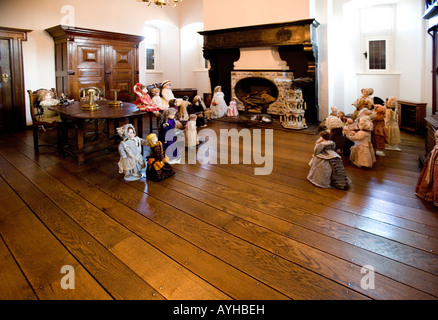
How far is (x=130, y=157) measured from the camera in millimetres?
3330

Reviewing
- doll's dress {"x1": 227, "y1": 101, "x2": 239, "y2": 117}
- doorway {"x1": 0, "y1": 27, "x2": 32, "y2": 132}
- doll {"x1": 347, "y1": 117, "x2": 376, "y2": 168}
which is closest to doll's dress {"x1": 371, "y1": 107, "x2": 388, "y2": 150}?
doll {"x1": 347, "y1": 117, "x2": 376, "y2": 168}

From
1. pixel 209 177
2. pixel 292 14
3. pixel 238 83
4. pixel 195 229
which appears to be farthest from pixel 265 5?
pixel 195 229

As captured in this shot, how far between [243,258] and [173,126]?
2464mm

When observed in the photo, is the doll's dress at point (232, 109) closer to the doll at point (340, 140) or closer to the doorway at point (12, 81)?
the doll at point (340, 140)

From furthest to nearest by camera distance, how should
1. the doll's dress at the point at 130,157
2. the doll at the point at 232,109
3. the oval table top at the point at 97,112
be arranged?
the doll at the point at 232,109, the oval table top at the point at 97,112, the doll's dress at the point at 130,157

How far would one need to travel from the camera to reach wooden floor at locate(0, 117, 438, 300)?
1698 mm

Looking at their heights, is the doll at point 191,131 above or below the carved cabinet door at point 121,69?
below

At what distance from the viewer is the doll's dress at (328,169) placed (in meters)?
3.03

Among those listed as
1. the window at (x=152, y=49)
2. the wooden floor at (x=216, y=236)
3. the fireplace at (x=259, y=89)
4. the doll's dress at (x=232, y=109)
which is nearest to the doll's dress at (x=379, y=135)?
the wooden floor at (x=216, y=236)

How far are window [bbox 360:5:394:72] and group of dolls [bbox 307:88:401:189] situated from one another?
9.41ft

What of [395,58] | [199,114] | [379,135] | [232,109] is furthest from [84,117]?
[395,58]

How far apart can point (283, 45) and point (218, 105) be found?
1.88 meters

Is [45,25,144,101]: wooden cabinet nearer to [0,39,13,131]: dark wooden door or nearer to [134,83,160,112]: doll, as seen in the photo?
[0,39,13,131]: dark wooden door

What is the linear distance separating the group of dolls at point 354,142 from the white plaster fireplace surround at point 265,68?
2321 mm
